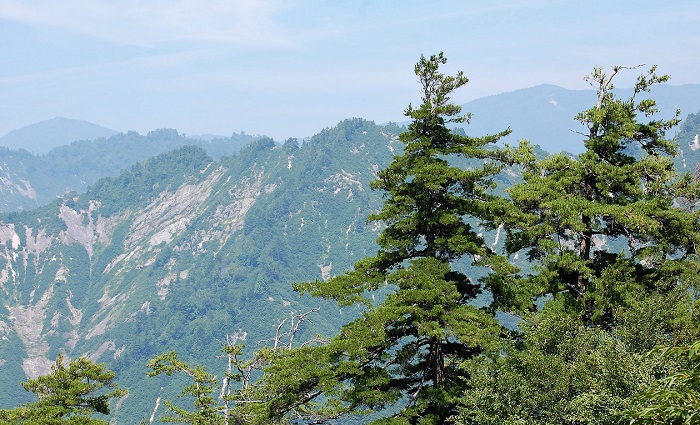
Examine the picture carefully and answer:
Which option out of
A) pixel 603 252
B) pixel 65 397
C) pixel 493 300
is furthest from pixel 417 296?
pixel 65 397

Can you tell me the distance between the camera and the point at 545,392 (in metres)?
A: 16.0

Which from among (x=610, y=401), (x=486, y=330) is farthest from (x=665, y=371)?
(x=486, y=330)

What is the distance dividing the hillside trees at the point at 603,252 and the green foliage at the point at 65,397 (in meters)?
16.4

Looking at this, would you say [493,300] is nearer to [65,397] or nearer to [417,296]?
[417,296]

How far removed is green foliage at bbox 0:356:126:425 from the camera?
25.7m

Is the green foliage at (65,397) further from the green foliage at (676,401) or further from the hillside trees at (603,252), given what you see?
the green foliage at (676,401)

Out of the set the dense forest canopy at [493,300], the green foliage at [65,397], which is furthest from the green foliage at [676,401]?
the green foliage at [65,397]

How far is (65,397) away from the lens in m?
26.5

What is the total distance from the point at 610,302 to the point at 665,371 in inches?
355

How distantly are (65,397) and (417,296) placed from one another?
15929 mm

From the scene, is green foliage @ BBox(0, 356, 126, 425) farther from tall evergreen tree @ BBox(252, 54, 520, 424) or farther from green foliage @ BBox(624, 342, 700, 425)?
green foliage @ BBox(624, 342, 700, 425)

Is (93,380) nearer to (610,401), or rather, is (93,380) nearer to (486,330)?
(486,330)

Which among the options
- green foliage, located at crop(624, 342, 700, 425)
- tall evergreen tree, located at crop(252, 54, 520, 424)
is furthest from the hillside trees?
green foliage, located at crop(624, 342, 700, 425)

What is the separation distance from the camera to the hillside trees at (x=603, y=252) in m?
17.9
